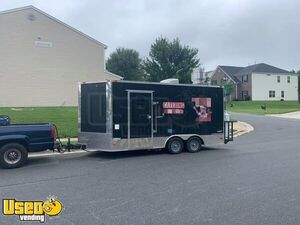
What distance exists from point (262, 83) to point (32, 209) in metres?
72.3

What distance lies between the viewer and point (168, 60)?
63312 millimetres

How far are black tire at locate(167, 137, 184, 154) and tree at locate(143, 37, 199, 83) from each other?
48137mm

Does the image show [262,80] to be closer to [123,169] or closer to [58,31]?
[58,31]

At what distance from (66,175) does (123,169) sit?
158cm

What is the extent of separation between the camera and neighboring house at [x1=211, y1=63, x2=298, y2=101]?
243 feet

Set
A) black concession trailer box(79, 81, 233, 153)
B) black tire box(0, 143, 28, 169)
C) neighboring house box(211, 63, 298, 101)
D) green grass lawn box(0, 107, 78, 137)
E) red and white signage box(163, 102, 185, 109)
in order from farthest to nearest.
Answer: neighboring house box(211, 63, 298, 101) < green grass lawn box(0, 107, 78, 137) < red and white signage box(163, 102, 185, 109) < black concession trailer box(79, 81, 233, 153) < black tire box(0, 143, 28, 169)

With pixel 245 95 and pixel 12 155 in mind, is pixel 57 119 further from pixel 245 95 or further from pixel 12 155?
pixel 245 95

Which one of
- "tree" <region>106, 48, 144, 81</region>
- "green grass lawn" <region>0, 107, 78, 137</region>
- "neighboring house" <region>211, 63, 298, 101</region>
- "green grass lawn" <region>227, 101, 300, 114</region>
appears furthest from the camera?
"neighboring house" <region>211, 63, 298, 101</region>

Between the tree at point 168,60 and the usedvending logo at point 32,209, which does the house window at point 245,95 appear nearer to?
the tree at point 168,60

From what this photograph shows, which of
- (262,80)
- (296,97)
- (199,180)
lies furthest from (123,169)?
(296,97)

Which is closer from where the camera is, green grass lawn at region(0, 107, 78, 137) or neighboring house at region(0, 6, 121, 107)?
green grass lawn at region(0, 107, 78, 137)

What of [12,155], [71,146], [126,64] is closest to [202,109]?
[71,146]

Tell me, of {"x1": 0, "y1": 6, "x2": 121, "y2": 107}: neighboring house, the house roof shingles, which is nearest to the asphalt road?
{"x1": 0, "y1": 6, "x2": 121, "y2": 107}: neighboring house

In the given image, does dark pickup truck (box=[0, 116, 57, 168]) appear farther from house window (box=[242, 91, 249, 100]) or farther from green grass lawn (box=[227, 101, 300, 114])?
house window (box=[242, 91, 249, 100])
